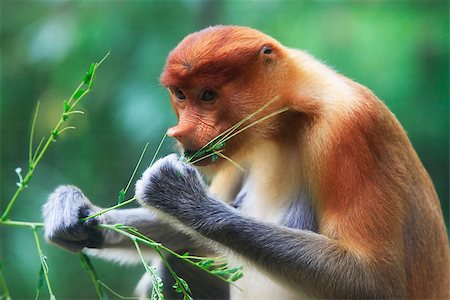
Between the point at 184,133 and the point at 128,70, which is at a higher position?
the point at 184,133

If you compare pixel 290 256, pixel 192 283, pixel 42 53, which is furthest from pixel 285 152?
pixel 42 53

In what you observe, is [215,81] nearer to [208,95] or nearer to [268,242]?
[208,95]

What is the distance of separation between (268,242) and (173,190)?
30 centimetres

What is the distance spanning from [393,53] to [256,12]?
2.58 feet

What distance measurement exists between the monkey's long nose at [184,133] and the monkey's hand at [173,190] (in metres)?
0.05

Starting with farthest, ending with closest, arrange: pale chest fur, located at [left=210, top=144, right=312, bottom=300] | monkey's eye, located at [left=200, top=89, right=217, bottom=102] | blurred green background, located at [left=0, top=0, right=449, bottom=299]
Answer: blurred green background, located at [left=0, top=0, right=449, bottom=299], pale chest fur, located at [left=210, top=144, right=312, bottom=300], monkey's eye, located at [left=200, top=89, right=217, bottom=102]

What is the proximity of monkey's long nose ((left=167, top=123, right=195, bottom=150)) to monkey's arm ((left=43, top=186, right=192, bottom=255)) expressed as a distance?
1.54ft

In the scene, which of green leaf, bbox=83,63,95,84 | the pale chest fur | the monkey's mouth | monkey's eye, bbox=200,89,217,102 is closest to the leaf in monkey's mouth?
the monkey's mouth

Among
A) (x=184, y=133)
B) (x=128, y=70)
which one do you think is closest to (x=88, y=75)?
(x=184, y=133)

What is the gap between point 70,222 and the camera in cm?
221

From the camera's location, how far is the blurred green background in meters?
3.83

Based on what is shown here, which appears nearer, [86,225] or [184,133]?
[184,133]

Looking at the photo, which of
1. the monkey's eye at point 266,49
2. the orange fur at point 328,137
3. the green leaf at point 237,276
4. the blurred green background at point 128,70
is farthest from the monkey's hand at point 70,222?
the blurred green background at point 128,70

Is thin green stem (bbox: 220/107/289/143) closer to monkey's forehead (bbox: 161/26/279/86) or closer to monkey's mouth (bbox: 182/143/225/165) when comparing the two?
monkey's mouth (bbox: 182/143/225/165)
